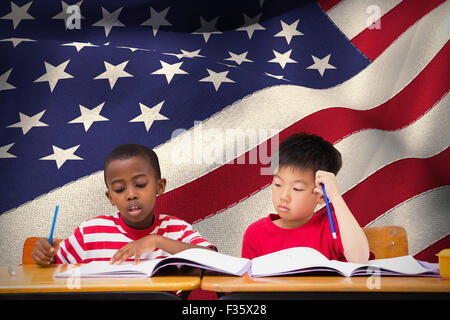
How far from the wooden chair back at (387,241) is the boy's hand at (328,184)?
150 mm

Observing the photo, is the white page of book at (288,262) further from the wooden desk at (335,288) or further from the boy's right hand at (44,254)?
the boy's right hand at (44,254)

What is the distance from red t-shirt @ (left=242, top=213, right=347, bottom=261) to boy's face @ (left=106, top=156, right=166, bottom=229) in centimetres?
23

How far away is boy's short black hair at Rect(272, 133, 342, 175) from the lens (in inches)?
37.4

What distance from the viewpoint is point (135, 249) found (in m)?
0.71

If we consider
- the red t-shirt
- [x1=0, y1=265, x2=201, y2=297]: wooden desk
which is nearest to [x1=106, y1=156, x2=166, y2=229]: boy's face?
the red t-shirt

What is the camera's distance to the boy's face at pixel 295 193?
925mm

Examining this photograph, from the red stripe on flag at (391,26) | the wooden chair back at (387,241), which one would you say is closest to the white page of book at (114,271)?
the wooden chair back at (387,241)

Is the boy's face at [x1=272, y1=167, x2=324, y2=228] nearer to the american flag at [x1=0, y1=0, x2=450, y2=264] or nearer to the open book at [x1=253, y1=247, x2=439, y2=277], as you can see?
the open book at [x1=253, y1=247, x2=439, y2=277]

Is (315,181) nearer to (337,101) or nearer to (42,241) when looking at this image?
(42,241)

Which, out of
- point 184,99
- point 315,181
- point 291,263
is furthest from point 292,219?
point 184,99

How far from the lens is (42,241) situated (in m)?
0.79
